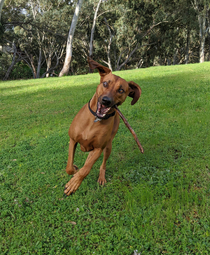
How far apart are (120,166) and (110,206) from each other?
1304 millimetres

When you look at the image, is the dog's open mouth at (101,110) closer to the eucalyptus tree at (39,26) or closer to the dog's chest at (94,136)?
the dog's chest at (94,136)

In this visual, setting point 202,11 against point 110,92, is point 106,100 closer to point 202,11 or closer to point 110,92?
point 110,92

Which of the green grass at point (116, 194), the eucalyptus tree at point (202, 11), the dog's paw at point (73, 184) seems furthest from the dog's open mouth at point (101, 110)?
the eucalyptus tree at point (202, 11)

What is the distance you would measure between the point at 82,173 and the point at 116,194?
3.03ft

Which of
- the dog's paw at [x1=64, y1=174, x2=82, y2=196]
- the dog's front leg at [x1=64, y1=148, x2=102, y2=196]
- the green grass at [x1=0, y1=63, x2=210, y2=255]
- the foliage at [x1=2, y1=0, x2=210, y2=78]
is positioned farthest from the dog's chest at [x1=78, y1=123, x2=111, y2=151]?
the foliage at [x1=2, y1=0, x2=210, y2=78]

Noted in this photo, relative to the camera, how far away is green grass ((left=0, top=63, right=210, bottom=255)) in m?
3.04

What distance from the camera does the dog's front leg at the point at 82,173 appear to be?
3414mm

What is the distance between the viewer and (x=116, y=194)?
3.99 meters

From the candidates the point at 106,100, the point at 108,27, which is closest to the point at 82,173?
the point at 106,100

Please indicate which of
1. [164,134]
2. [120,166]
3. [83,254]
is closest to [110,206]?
[83,254]

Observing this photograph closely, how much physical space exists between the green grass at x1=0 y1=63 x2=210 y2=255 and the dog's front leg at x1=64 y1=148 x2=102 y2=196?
35 cm

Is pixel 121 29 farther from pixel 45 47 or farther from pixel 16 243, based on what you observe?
pixel 16 243

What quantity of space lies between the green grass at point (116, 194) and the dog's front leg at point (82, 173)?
0.35 metres

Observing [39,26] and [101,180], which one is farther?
[39,26]
